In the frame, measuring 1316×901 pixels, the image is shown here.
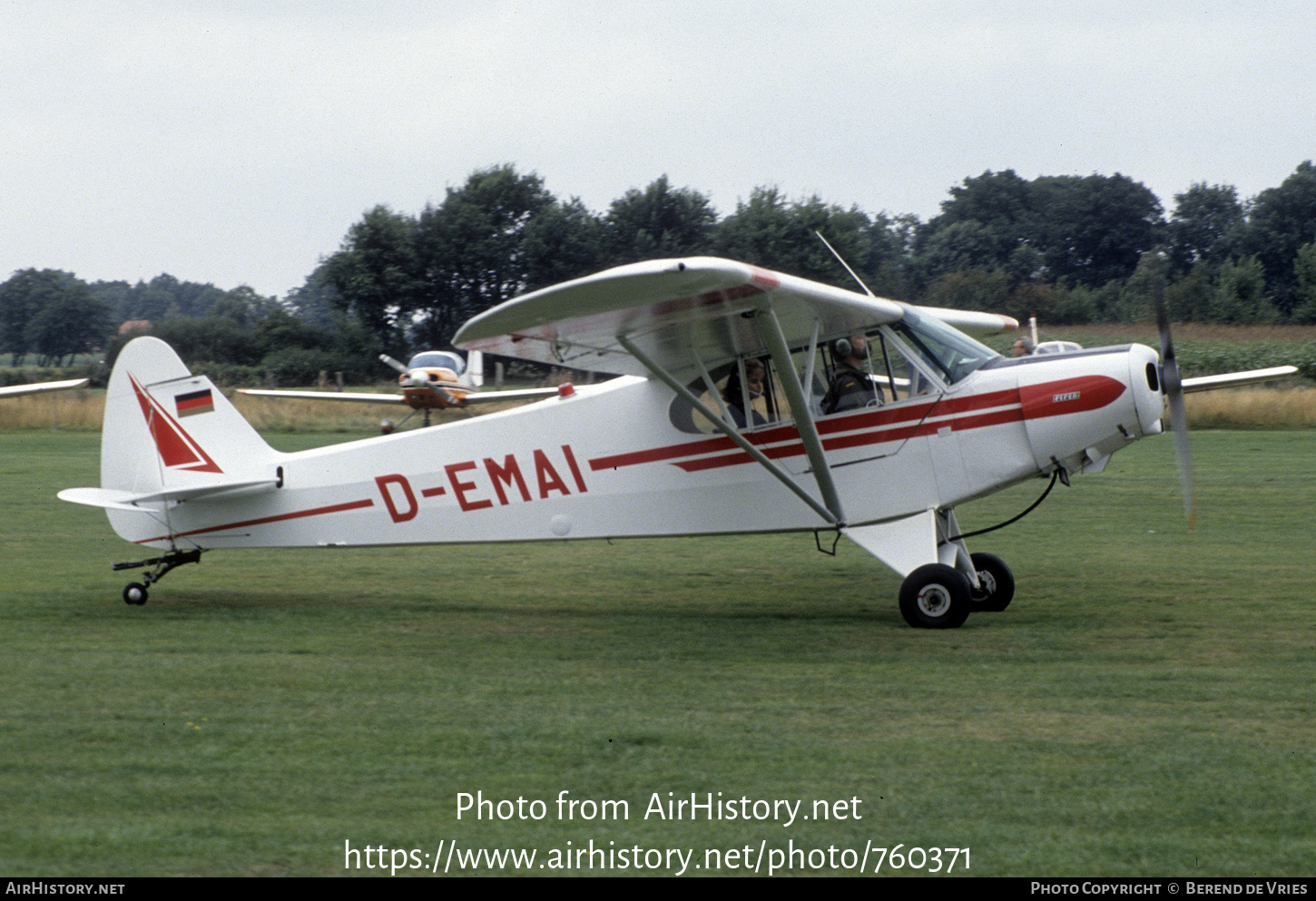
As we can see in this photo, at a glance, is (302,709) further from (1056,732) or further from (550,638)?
(1056,732)

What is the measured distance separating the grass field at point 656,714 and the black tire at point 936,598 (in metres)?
0.20

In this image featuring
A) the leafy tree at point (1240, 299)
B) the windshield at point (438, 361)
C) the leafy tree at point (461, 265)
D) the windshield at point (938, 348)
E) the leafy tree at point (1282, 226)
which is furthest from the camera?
the leafy tree at point (1282, 226)

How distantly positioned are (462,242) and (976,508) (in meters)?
45.8

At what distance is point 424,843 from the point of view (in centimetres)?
461

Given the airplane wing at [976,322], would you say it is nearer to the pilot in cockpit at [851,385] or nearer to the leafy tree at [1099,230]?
the pilot in cockpit at [851,385]

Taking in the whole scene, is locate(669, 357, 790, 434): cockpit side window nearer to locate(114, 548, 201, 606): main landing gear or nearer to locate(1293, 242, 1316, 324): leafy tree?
locate(114, 548, 201, 606): main landing gear

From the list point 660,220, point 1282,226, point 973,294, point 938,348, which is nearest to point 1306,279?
point 973,294

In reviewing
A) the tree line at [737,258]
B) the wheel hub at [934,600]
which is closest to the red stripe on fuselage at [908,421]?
the wheel hub at [934,600]

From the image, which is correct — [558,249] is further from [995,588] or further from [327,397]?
[995,588]

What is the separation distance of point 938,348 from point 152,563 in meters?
6.63

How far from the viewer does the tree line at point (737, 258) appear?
165ft

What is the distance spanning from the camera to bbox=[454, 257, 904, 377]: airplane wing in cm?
736

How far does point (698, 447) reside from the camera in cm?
970

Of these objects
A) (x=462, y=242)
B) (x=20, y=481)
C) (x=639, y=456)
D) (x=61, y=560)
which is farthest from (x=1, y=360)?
(x=639, y=456)
